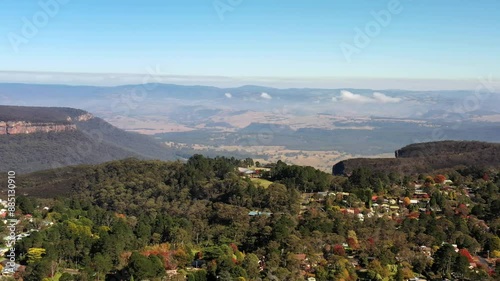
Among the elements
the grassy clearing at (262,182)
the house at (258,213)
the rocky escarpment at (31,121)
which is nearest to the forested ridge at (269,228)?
the house at (258,213)

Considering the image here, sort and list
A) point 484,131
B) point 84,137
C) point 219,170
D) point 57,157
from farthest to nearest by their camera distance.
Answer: point 484,131 < point 84,137 < point 57,157 < point 219,170

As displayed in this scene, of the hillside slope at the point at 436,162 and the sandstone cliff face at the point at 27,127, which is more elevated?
the hillside slope at the point at 436,162

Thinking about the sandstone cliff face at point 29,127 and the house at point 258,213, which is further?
the sandstone cliff face at point 29,127

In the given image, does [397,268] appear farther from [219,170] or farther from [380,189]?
[219,170]

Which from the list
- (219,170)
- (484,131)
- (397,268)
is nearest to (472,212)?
(397,268)

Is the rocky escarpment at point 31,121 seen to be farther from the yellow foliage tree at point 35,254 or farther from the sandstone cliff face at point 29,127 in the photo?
the yellow foliage tree at point 35,254

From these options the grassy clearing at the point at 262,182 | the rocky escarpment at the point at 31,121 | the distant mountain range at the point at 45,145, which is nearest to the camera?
the grassy clearing at the point at 262,182

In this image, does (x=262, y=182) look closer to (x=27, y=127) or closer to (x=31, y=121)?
(x=27, y=127)

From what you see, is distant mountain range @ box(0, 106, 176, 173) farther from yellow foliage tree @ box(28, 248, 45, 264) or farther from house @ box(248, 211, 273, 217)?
yellow foliage tree @ box(28, 248, 45, 264)
